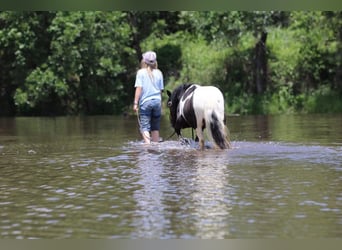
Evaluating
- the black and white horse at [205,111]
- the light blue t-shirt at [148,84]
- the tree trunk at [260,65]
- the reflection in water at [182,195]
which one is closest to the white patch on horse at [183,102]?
the black and white horse at [205,111]

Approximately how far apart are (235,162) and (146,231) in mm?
4464

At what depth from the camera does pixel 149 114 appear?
501 inches

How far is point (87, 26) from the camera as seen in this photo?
105 ft

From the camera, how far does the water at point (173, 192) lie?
17.9 feet

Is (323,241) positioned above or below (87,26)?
below

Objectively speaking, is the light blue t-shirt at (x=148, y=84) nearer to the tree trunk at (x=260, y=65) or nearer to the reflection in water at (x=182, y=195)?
the reflection in water at (x=182, y=195)

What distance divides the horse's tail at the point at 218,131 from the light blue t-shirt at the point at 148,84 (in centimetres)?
184

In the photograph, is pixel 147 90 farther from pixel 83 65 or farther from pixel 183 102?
pixel 83 65

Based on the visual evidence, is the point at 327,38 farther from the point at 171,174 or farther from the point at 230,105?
the point at 171,174

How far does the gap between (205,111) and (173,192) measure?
4016 millimetres

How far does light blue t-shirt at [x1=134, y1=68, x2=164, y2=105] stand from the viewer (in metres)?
12.5

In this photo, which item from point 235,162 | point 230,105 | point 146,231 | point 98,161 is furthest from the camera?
point 230,105

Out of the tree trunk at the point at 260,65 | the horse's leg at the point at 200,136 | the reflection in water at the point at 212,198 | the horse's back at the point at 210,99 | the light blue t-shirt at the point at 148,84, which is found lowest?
the reflection in water at the point at 212,198

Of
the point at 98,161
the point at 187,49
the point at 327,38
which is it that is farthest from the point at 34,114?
the point at 98,161
